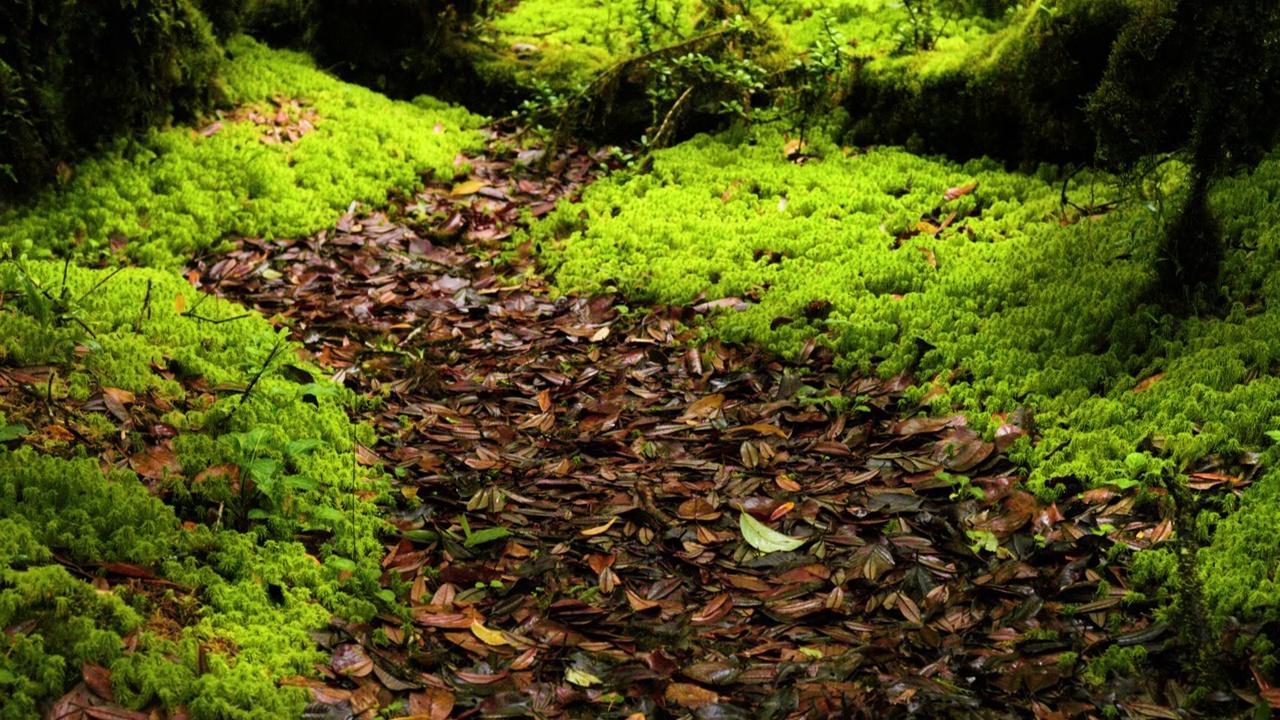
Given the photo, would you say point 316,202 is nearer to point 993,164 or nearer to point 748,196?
point 748,196

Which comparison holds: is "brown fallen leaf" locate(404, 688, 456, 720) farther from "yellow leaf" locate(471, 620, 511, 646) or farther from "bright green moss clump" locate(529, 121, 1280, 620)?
"bright green moss clump" locate(529, 121, 1280, 620)

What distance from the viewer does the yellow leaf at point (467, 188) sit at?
22.4ft

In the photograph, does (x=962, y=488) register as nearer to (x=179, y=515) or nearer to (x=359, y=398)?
(x=359, y=398)

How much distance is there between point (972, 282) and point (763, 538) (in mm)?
2073

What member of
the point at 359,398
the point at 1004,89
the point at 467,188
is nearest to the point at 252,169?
the point at 467,188

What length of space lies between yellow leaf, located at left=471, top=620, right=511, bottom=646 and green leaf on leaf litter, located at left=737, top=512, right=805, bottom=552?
1.03 metres

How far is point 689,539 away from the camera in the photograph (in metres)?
3.75

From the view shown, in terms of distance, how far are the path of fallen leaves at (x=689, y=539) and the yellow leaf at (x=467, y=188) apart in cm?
153

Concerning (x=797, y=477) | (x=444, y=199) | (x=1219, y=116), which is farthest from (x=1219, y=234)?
(x=444, y=199)

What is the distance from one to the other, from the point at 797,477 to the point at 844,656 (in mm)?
1058

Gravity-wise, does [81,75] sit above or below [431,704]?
above

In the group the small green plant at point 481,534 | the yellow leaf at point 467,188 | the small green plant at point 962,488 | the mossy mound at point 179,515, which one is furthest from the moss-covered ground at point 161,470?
the small green plant at point 962,488

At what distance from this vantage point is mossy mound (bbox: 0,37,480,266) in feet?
18.4

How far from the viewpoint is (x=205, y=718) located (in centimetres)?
268
